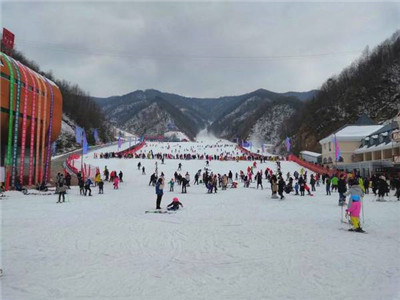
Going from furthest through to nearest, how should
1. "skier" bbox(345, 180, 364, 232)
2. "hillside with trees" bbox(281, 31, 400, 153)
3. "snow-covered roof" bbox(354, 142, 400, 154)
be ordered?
1. "hillside with trees" bbox(281, 31, 400, 153)
2. "snow-covered roof" bbox(354, 142, 400, 154)
3. "skier" bbox(345, 180, 364, 232)

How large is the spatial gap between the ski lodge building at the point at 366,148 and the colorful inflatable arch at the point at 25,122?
28.2 metres

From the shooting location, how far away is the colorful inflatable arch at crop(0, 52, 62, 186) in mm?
23406

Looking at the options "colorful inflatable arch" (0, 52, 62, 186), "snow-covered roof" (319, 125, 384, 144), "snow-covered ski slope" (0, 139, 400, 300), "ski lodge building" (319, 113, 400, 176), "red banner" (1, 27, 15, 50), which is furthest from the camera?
"snow-covered roof" (319, 125, 384, 144)

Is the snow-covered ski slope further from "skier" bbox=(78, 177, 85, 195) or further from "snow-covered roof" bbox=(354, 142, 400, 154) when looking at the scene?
"snow-covered roof" bbox=(354, 142, 400, 154)

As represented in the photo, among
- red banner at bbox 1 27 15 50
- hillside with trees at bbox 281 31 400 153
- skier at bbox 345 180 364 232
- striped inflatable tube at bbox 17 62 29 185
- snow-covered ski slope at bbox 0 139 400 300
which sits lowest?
snow-covered ski slope at bbox 0 139 400 300

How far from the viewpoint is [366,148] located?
46.0 meters

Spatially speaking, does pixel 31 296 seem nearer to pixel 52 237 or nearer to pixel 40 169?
pixel 52 237

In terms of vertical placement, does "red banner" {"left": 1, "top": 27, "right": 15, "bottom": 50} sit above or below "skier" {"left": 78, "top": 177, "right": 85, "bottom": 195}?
above

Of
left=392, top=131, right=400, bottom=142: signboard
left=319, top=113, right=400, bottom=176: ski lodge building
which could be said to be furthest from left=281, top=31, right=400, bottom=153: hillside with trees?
left=392, top=131, right=400, bottom=142: signboard

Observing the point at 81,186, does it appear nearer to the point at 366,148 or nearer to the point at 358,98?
the point at 366,148

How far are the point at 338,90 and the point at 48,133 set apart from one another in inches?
3395

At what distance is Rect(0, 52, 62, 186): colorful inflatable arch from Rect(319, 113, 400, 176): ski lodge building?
28.2 metres

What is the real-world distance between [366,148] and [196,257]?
44782mm

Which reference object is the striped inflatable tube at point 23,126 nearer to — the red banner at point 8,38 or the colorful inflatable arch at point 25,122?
the colorful inflatable arch at point 25,122
